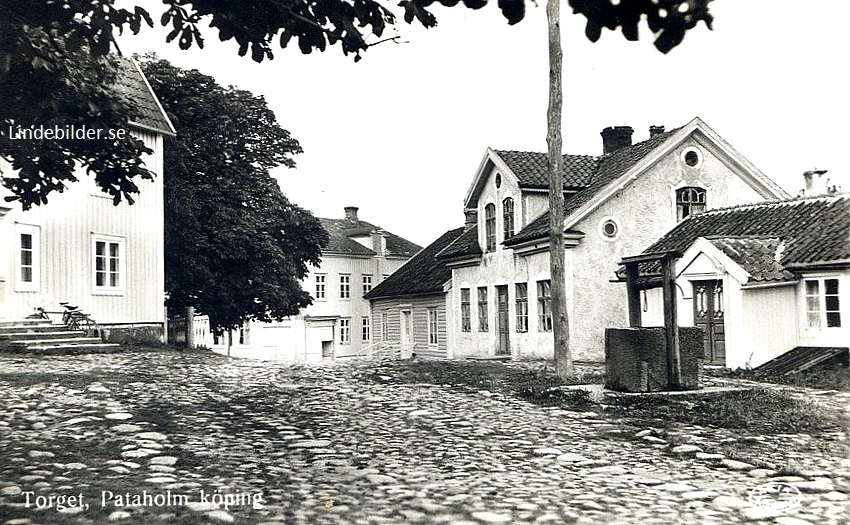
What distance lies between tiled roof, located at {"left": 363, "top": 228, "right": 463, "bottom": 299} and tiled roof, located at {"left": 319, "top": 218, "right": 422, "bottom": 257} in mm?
5549

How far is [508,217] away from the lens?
1036 inches

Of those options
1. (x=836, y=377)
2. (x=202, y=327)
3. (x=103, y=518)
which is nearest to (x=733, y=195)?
(x=836, y=377)

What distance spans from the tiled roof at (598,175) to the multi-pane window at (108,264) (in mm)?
11189

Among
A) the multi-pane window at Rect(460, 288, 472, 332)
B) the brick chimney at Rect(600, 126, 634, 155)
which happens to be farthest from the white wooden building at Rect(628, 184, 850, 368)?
the multi-pane window at Rect(460, 288, 472, 332)

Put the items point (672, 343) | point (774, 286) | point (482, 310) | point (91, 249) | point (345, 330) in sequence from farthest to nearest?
point (345, 330) → point (482, 310) → point (91, 249) → point (774, 286) → point (672, 343)

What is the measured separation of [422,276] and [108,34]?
28261mm

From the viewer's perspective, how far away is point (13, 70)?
7359mm

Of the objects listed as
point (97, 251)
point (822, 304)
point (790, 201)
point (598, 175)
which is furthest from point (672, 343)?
point (97, 251)

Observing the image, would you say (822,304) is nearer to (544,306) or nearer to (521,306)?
(544,306)

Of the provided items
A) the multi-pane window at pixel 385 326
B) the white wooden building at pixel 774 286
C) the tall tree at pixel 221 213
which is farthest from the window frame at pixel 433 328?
the white wooden building at pixel 774 286

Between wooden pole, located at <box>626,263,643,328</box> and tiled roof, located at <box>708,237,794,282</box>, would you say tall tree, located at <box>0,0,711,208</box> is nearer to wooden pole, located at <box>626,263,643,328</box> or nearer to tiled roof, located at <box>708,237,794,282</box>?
wooden pole, located at <box>626,263,643,328</box>

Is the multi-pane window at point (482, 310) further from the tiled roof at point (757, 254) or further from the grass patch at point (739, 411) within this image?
the grass patch at point (739, 411)

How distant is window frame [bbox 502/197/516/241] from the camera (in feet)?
85.0

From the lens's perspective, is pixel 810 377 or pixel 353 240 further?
pixel 353 240
